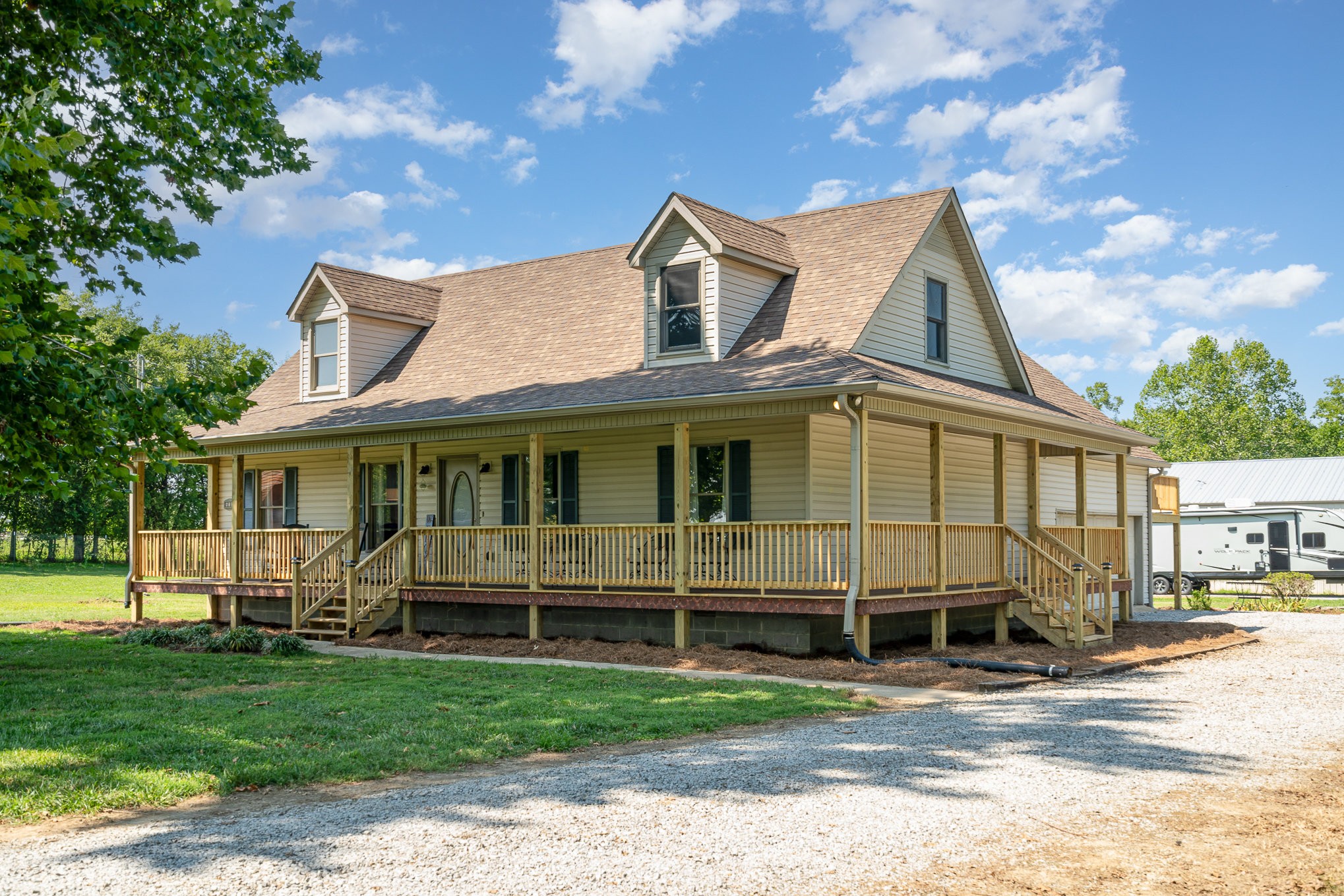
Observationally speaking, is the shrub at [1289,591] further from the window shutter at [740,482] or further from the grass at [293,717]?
the grass at [293,717]

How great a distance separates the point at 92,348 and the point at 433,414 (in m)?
7.35

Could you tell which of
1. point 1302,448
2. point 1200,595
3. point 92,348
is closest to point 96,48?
point 92,348

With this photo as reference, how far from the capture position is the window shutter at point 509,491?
21.0m

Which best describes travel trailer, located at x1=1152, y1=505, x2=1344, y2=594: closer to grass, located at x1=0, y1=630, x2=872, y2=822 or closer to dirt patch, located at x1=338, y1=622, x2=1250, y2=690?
dirt patch, located at x1=338, y1=622, x2=1250, y2=690

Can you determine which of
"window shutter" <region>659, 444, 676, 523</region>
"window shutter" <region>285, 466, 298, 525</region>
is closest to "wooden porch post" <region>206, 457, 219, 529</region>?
"window shutter" <region>285, 466, 298, 525</region>

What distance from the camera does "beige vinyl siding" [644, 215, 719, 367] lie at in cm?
1873

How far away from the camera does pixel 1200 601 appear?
29766mm

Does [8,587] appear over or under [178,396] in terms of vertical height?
under

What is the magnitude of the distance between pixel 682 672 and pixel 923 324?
26.7 ft

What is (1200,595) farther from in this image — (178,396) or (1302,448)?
(1302,448)

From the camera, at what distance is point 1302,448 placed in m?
75.2

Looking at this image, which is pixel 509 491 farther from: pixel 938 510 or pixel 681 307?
pixel 938 510

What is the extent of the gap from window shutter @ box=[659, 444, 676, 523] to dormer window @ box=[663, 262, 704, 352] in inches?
68.0

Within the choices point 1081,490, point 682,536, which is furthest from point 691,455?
point 1081,490
